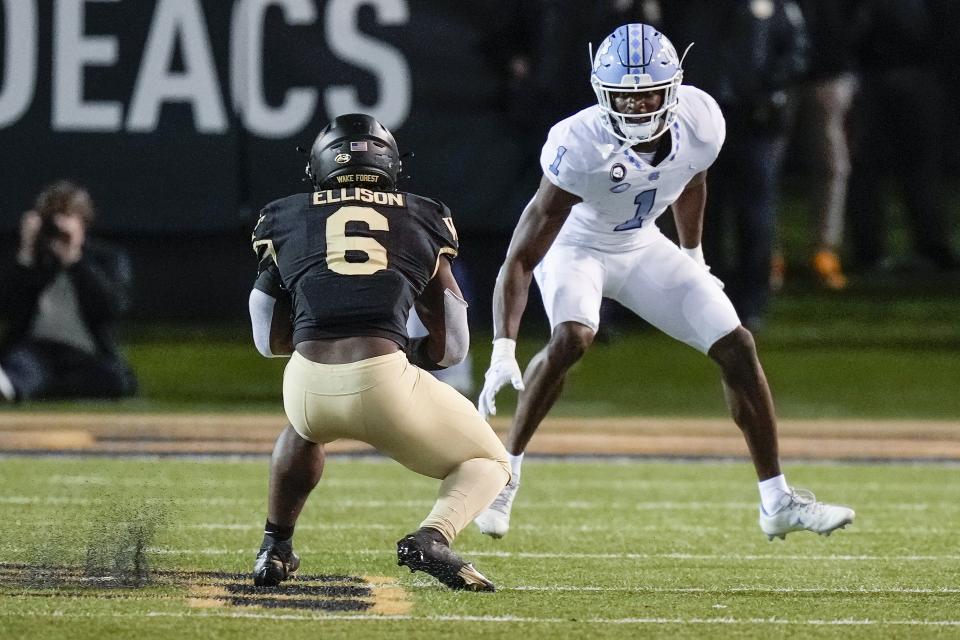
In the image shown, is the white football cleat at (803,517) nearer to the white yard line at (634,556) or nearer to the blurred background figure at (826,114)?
the white yard line at (634,556)

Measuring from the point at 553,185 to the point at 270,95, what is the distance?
429 cm

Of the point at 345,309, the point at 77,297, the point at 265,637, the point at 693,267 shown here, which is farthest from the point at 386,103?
the point at 265,637

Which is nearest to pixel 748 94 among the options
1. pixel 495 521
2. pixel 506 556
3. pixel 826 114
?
pixel 826 114

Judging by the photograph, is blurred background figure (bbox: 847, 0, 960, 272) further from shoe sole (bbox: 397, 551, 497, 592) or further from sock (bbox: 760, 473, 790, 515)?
shoe sole (bbox: 397, 551, 497, 592)

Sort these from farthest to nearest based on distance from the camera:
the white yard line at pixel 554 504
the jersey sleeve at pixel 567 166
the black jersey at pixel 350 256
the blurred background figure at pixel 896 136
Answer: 1. the blurred background figure at pixel 896 136
2. the white yard line at pixel 554 504
3. the jersey sleeve at pixel 567 166
4. the black jersey at pixel 350 256

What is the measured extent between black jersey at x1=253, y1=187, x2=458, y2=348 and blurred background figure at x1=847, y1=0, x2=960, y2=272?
21.4 feet

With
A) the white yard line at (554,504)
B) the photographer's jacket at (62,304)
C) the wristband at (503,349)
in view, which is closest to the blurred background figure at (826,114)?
the photographer's jacket at (62,304)

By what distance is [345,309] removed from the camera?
433cm

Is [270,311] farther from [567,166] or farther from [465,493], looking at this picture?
[567,166]

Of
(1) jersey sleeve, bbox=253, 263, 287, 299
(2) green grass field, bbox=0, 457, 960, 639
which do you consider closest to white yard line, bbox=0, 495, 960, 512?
(2) green grass field, bbox=0, 457, 960, 639

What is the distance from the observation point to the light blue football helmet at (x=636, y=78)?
5.16 meters

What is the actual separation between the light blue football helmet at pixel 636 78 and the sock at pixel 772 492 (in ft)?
3.39

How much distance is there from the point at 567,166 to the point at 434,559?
1440 millimetres

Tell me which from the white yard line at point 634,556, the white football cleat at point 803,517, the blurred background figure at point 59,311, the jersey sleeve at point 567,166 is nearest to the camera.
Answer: the white football cleat at point 803,517
